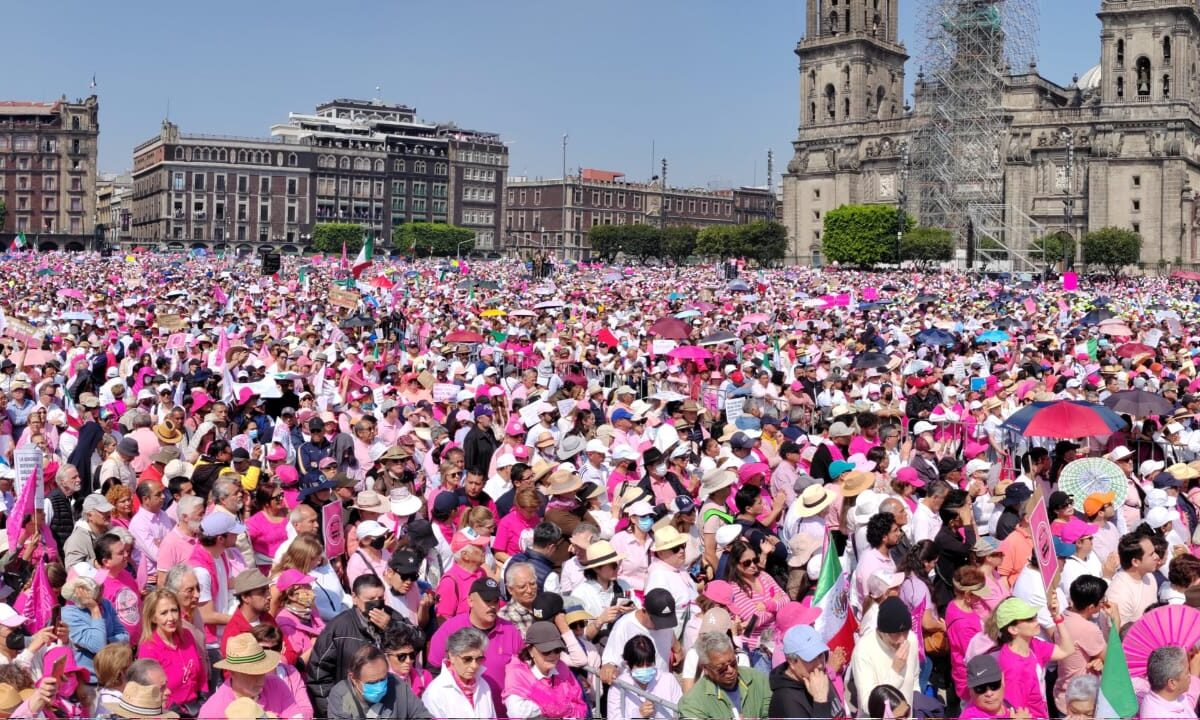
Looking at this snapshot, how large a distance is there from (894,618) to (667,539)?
1.49 meters

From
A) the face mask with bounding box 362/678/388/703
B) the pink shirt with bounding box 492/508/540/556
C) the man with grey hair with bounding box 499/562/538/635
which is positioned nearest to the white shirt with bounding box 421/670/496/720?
the face mask with bounding box 362/678/388/703

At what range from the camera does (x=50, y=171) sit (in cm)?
13662

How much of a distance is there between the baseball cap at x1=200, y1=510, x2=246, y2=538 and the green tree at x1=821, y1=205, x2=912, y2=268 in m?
90.4

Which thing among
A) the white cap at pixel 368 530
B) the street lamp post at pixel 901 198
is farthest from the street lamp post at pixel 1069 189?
the white cap at pixel 368 530

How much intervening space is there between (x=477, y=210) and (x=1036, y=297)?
362 ft

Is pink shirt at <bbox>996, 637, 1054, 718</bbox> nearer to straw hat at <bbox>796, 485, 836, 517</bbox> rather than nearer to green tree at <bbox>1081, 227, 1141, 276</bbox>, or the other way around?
straw hat at <bbox>796, 485, 836, 517</bbox>

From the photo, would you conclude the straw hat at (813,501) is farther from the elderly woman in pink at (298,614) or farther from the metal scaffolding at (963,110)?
the metal scaffolding at (963,110)

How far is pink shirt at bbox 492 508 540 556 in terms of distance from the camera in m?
9.26

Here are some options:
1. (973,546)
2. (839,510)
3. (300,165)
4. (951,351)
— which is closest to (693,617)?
(973,546)

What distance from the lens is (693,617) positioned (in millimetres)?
7566

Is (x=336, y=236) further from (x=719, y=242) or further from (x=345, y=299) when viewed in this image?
(x=345, y=299)

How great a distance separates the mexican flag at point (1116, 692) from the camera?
20.5ft

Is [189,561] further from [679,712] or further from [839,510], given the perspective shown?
[839,510]

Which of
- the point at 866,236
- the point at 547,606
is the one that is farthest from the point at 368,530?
the point at 866,236
